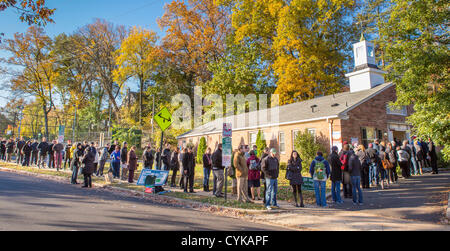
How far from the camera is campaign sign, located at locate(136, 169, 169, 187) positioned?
11461 millimetres

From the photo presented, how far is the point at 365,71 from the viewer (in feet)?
75.7

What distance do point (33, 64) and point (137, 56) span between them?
1447 centimetres

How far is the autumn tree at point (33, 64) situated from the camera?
3859cm

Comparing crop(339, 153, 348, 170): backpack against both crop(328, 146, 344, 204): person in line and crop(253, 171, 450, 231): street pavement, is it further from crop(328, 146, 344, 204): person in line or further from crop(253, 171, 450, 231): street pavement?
crop(253, 171, 450, 231): street pavement

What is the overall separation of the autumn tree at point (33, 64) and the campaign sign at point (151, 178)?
34.0 m

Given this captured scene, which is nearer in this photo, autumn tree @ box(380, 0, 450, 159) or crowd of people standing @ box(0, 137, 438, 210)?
crowd of people standing @ box(0, 137, 438, 210)

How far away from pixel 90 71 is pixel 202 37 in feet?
70.5

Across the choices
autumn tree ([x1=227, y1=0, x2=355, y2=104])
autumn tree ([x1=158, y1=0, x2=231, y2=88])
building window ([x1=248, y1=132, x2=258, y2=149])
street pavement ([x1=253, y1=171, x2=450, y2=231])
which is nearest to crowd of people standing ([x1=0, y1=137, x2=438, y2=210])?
street pavement ([x1=253, y1=171, x2=450, y2=231])

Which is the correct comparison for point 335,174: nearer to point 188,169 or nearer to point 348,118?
point 188,169

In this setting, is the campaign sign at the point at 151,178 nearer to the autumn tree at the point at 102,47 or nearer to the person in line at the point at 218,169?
the person in line at the point at 218,169

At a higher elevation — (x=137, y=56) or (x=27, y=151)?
(x=137, y=56)

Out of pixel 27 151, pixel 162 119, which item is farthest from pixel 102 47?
pixel 162 119

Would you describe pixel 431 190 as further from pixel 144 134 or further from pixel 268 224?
pixel 144 134

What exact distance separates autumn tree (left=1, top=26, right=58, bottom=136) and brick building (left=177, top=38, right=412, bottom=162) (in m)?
31.8
